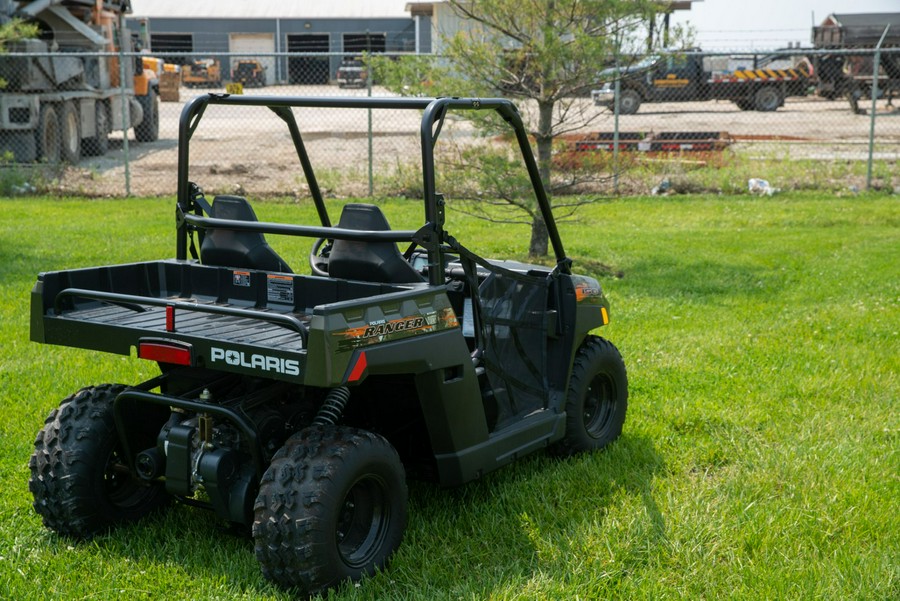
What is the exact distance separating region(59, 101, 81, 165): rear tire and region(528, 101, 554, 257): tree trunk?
407 inches

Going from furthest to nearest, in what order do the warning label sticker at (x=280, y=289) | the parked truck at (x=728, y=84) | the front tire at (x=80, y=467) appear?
the parked truck at (x=728, y=84)
the warning label sticker at (x=280, y=289)
the front tire at (x=80, y=467)

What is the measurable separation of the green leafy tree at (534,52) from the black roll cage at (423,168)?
460cm

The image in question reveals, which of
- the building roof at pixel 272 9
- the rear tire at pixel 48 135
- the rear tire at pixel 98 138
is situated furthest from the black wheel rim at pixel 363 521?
the building roof at pixel 272 9

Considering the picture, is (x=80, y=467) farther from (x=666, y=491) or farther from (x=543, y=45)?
(x=543, y=45)

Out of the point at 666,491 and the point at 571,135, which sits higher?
the point at 571,135

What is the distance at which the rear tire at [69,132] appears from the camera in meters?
17.7

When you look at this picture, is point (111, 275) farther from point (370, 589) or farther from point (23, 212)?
point (23, 212)

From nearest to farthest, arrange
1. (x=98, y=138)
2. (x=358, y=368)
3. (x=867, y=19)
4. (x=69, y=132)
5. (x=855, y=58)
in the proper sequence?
(x=358, y=368)
(x=69, y=132)
(x=98, y=138)
(x=855, y=58)
(x=867, y=19)

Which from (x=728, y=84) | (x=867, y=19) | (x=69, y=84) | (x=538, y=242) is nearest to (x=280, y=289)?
(x=538, y=242)

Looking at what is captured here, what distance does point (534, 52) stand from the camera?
949cm

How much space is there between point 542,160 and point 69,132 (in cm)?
1083

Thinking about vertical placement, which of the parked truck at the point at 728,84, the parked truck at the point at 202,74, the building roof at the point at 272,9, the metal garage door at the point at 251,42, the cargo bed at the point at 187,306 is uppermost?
the building roof at the point at 272,9

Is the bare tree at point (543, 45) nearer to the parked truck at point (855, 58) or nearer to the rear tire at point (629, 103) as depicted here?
the rear tire at point (629, 103)

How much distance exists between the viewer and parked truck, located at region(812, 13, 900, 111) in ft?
99.7
